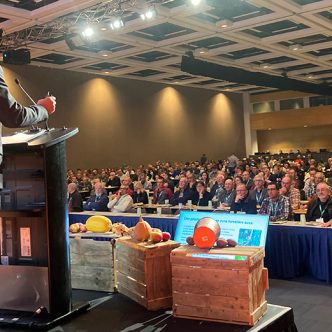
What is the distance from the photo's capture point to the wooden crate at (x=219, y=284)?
251cm

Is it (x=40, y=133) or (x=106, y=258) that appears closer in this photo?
(x=40, y=133)

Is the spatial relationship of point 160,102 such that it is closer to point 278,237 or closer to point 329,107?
point 329,107

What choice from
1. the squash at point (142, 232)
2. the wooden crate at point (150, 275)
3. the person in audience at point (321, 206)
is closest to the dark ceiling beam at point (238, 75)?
the person in audience at point (321, 206)

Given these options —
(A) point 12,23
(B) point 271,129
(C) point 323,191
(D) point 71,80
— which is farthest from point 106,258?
(B) point 271,129

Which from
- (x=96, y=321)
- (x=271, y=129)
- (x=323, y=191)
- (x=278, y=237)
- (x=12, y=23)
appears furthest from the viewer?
(x=271, y=129)

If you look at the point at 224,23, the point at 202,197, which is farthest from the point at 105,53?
the point at 202,197

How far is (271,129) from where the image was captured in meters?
28.2

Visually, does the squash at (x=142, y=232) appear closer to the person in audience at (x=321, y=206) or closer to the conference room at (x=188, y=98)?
the conference room at (x=188, y=98)

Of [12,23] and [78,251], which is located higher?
[12,23]

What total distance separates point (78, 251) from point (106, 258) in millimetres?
244

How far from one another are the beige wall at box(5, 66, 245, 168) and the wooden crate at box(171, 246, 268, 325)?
13.2 m

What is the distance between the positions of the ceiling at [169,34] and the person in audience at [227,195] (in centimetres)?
365

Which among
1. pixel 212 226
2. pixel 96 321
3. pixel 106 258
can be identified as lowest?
pixel 96 321

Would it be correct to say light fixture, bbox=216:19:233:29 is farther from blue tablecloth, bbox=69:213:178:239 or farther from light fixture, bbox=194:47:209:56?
blue tablecloth, bbox=69:213:178:239
